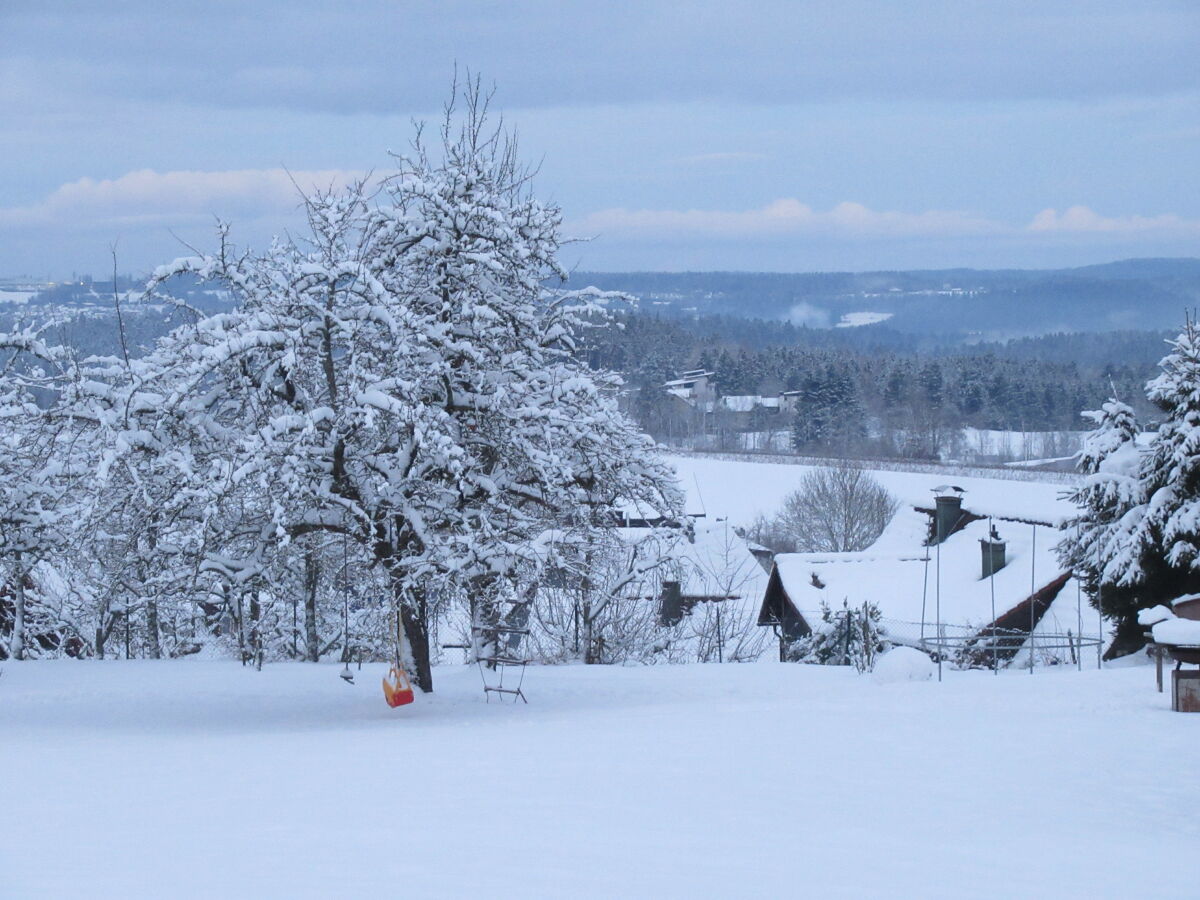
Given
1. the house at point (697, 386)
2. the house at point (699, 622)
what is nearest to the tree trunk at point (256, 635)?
the house at point (699, 622)

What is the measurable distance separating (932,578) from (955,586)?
3.08 ft

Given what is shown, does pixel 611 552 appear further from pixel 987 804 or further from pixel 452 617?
pixel 452 617

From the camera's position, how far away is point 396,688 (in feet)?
47.8

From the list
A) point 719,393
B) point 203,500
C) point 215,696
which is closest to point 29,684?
point 215,696

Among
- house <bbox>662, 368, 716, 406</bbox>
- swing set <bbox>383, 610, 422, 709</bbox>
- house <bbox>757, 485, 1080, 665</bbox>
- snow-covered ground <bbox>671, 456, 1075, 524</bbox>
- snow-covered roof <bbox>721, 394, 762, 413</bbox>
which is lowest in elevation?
snow-covered ground <bbox>671, 456, 1075, 524</bbox>

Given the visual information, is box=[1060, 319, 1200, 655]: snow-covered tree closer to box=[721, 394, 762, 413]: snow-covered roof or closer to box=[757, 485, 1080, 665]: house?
box=[757, 485, 1080, 665]: house

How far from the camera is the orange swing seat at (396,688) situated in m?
14.5

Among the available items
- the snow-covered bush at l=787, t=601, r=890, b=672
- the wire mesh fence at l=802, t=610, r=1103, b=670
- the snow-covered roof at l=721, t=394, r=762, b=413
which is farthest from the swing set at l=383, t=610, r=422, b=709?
the snow-covered roof at l=721, t=394, r=762, b=413

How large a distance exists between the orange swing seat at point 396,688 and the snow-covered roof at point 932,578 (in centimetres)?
1691

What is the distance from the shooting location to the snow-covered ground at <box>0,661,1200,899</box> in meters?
6.96

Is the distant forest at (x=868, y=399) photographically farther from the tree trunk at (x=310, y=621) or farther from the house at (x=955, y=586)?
the tree trunk at (x=310, y=621)

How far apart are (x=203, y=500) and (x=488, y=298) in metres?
4.33

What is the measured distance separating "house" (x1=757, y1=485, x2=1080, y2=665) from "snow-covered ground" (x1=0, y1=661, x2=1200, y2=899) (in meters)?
11.2

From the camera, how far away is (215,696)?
17203 mm
